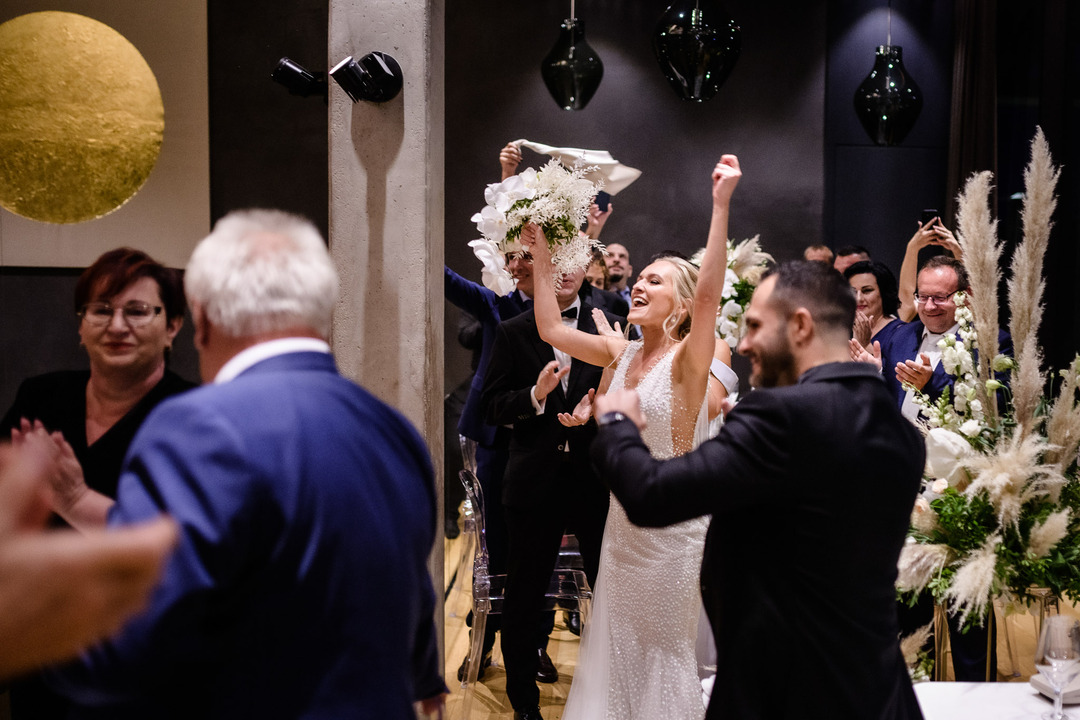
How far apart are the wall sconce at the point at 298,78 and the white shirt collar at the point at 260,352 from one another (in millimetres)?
1821

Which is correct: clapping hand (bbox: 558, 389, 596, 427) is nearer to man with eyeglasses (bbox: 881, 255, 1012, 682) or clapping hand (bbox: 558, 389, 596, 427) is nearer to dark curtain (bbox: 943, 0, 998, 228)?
man with eyeglasses (bbox: 881, 255, 1012, 682)

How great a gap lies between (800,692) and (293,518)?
1.00 m

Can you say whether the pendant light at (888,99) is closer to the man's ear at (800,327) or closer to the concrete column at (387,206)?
the concrete column at (387,206)

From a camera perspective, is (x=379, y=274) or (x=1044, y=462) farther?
(x=379, y=274)

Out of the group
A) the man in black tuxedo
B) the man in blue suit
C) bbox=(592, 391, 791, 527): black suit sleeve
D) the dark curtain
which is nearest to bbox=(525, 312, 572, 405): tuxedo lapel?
the man in black tuxedo

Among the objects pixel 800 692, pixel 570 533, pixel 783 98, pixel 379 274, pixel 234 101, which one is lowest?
pixel 570 533

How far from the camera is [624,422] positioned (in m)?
1.73

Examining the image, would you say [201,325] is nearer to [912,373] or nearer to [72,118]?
[72,118]

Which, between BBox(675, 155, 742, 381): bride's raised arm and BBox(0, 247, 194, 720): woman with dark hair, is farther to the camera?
BBox(675, 155, 742, 381): bride's raised arm

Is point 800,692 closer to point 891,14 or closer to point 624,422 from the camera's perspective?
point 624,422

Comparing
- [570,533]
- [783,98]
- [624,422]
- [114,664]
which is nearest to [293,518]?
[114,664]

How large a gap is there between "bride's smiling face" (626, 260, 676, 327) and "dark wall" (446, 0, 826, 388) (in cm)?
390

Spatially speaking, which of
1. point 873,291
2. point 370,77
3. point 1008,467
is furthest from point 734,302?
point 1008,467

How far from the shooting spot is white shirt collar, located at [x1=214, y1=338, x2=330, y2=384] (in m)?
1.25
